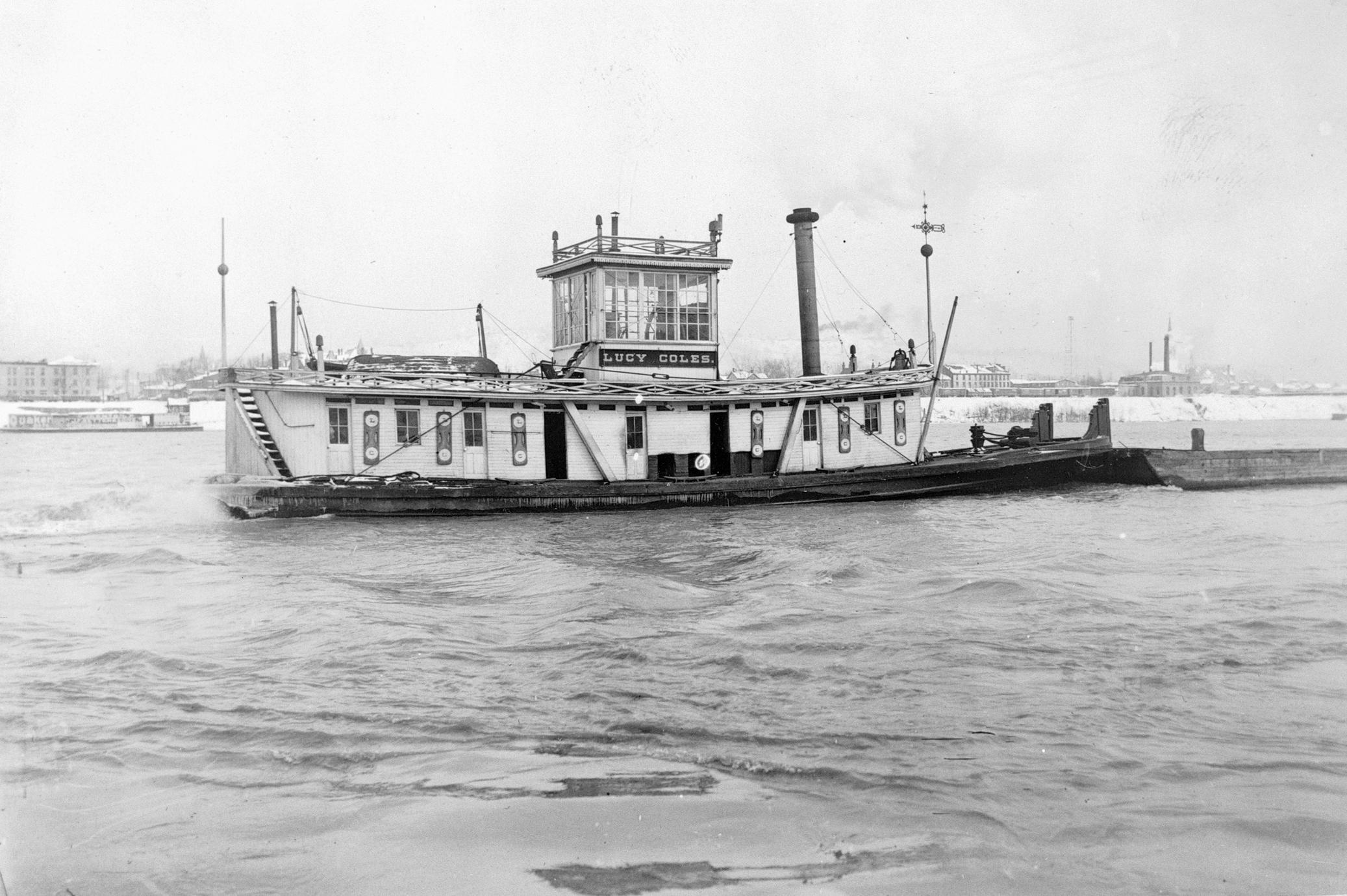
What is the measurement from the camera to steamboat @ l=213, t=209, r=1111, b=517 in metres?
20.8

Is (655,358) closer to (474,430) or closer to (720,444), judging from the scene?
(720,444)

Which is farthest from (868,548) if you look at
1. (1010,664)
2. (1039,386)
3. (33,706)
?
(1039,386)

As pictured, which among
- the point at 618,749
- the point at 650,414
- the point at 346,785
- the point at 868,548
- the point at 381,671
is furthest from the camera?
the point at 650,414

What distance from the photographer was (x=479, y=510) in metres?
21.1

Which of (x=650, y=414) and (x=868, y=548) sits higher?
(x=650, y=414)

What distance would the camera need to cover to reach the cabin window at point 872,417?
2530cm

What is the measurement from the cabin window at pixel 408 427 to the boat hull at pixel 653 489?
2.71ft

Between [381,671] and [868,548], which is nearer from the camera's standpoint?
[381,671]

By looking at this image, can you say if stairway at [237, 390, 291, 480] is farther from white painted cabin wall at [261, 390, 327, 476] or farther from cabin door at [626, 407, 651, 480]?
cabin door at [626, 407, 651, 480]

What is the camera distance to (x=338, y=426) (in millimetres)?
21219

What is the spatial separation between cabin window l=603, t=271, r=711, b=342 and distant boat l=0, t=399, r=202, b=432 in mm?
106448

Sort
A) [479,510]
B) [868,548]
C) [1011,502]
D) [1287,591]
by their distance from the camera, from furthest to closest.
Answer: [1011,502] → [479,510] → [868,548] → [1287,591]

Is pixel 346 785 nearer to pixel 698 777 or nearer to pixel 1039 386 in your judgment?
pixel 698 777

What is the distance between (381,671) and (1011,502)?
19.4 m
